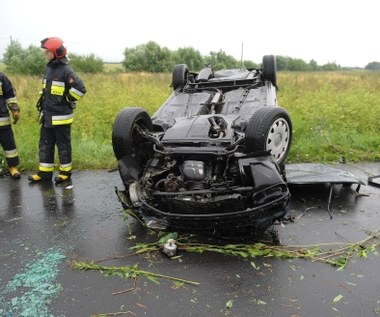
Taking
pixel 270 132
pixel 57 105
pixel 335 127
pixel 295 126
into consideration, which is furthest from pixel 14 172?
pixel 335 127

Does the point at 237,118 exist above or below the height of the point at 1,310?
above

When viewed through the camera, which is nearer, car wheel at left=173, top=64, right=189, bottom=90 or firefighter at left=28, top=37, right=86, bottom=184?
firefighter at left=28, top=37, right=86, bottom=184

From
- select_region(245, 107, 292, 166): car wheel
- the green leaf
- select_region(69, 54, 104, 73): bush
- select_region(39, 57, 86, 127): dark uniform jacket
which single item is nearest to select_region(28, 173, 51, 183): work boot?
select_region(39, 57, 86, 127): dark uniform jacket

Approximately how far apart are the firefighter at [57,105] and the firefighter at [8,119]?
1.50 feet

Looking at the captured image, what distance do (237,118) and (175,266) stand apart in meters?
2.04

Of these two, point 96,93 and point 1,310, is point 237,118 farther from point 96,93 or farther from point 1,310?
point 96,93

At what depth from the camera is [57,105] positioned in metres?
5.55

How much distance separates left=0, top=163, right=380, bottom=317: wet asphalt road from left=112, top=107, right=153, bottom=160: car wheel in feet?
2.59

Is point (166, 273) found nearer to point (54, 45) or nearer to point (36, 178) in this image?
point (36, 178)

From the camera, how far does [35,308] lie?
2758mm

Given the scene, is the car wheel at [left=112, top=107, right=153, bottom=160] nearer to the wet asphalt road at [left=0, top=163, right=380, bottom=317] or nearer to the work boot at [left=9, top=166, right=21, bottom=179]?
the wet asphalt road at [left=0, top=163, right=380, bottom=317]

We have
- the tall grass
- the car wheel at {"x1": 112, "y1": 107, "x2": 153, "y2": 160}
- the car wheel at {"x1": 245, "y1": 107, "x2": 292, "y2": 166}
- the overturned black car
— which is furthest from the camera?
the tall grass

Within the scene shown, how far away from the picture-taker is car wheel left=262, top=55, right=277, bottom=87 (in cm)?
534

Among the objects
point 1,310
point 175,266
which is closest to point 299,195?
point 175,266
